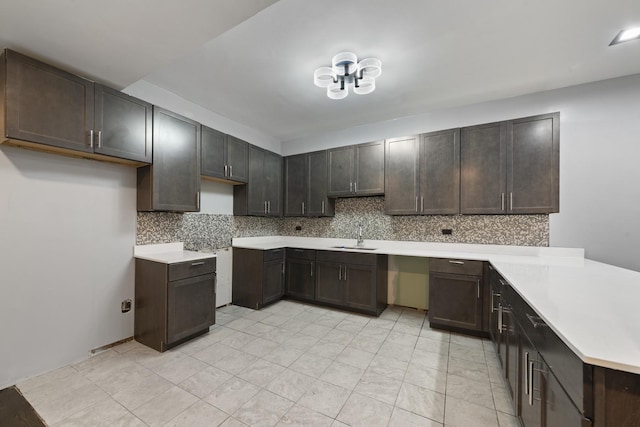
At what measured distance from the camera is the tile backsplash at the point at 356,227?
2977 mm

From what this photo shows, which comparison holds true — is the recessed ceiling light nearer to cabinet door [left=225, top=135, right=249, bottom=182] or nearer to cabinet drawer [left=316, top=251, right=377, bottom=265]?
cabinet drawer [left=316, top=251, right=377, bottom=265]

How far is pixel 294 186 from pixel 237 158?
1.12 m

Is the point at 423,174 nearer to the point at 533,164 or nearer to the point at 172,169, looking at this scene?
the point at 533,164

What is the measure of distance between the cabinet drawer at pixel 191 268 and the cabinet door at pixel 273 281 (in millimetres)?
937

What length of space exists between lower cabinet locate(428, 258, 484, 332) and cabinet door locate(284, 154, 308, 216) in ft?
7.45

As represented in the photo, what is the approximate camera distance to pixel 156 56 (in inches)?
78.4

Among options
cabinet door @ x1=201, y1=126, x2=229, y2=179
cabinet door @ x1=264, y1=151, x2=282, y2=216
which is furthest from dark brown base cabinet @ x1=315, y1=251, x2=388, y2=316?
cabinet door @ x1=201, y1=126, x2=229, y2=179

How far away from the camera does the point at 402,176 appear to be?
11.4ft

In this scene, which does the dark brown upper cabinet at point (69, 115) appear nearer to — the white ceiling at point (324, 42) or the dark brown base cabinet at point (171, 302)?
the white ceiling at point (324, 42)

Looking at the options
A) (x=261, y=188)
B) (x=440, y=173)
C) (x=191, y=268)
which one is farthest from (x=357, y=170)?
(x=191, y=268)

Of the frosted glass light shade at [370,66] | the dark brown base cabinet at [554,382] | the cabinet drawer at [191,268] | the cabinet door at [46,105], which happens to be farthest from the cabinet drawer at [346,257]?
the cabinet door at [46,105]

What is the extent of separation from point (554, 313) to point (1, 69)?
12.3 feet

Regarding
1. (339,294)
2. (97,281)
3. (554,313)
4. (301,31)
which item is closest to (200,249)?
(97,281)

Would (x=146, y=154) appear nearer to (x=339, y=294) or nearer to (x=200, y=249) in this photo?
(x=200, y=249)
